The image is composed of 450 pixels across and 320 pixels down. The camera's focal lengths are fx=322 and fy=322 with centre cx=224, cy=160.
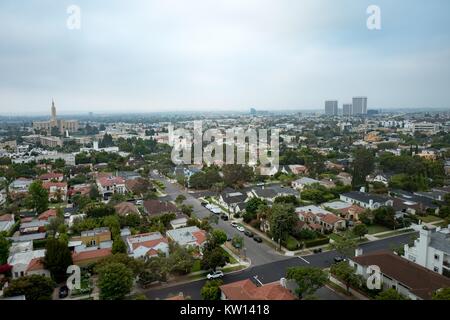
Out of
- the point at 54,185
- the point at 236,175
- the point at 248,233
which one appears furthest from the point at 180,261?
the point at 54,185

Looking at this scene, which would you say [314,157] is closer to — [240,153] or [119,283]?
[240,153]

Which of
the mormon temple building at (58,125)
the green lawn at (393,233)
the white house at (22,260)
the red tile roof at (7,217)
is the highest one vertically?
the mormon temple building at (58,125)

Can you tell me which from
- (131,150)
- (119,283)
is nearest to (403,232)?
(119,283)

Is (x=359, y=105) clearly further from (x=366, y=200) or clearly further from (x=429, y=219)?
(x=429, y=219)

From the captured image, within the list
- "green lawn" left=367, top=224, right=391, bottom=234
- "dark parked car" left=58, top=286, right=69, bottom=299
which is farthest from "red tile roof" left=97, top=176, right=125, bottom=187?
"green lawn" left=367, top=224, right=391, bottom=234

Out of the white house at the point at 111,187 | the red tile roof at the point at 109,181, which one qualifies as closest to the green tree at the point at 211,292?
the white house at the point at 111,187

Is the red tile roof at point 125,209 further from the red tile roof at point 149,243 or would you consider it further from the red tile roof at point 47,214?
the red tile roof at point 149,243
